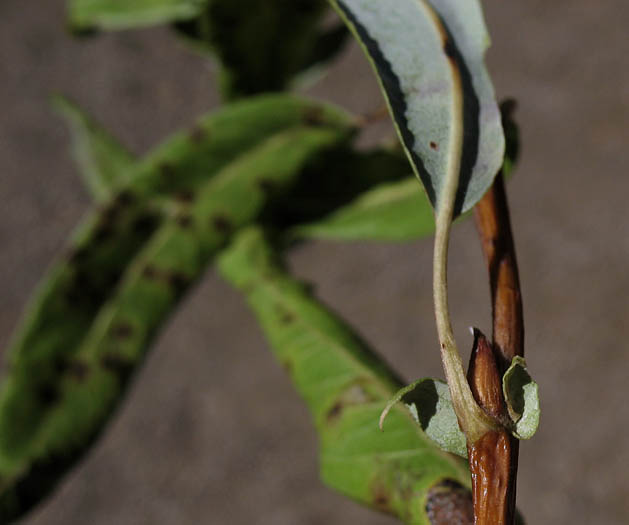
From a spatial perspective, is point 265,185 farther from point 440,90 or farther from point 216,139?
point 440,90

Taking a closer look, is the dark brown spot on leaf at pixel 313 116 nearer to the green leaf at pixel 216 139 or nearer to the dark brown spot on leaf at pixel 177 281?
the green leaf at pixel 216 139

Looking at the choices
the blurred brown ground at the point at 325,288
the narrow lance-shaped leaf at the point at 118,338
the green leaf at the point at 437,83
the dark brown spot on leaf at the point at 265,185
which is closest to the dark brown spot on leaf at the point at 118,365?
the narrow lance-shaped leaf at the point at 118,338

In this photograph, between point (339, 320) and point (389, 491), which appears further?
point (339, 320)

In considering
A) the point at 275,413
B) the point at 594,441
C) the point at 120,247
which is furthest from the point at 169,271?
the point at 594,441

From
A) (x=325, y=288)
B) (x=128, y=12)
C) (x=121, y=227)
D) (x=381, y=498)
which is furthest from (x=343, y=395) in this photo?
(x=325, y=288)

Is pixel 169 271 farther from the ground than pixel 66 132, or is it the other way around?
pixel 169 271

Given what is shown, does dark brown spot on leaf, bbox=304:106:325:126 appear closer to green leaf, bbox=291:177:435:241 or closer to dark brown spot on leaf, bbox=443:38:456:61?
green leaf, bbox=291:177:435:241

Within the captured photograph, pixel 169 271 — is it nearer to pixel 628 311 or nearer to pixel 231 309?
pixel 231 309
